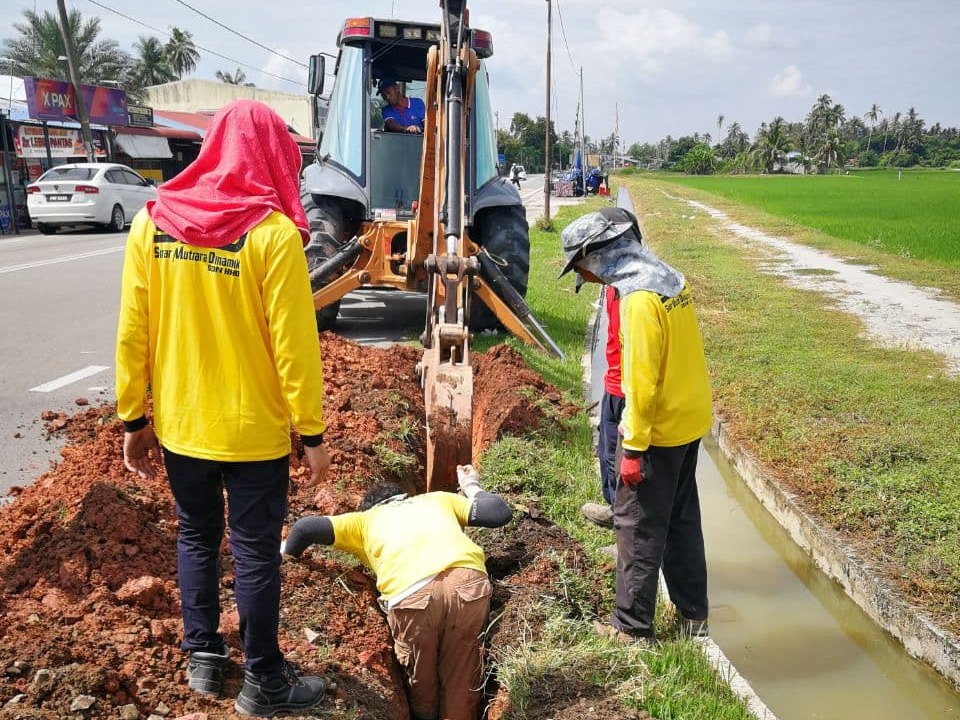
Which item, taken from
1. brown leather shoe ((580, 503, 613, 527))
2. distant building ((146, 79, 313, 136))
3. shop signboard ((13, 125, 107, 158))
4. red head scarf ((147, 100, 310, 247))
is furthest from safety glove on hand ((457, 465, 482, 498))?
distant building ((146, 79, 313, 136))

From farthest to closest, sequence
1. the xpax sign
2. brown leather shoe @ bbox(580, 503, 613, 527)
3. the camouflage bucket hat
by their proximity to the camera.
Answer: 1. the xpax sign
2. brown leather shoe @ bbox(580, 503, 613, 527)
3. the camouflage bucket hat

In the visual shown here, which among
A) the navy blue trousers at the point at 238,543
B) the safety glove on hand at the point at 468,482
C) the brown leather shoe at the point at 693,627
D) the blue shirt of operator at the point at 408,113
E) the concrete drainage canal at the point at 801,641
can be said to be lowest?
the concrete drainage canal at the point at 801,641

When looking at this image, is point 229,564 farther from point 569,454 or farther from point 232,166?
point 569,454

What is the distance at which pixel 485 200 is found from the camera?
855 centimetres

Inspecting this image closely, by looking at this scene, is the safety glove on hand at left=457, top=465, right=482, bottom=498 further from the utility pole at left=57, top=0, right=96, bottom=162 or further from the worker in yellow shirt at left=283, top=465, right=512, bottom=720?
the utility pole at left=57, top=0, right=96, bottom=162

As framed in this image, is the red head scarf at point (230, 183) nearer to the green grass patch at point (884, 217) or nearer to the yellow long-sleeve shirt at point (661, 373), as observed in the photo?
the yellow long-sleeve shirt at point (661, 373)

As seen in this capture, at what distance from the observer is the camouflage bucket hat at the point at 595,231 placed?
140 inches

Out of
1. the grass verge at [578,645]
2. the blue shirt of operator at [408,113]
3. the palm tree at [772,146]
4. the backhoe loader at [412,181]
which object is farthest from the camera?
the palm tree at [772,146]

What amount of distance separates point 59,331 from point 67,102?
18.8 m

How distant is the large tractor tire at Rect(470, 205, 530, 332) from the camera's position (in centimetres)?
855

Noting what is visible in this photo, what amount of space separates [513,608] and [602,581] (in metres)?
0.66

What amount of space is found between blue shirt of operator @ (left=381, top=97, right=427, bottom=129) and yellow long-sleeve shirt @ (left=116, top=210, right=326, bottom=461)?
6.68 meters

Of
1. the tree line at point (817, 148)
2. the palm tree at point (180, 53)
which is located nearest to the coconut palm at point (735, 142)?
the tree line at point (817, 148)

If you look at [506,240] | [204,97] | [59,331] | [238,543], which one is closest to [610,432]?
[238,543]
